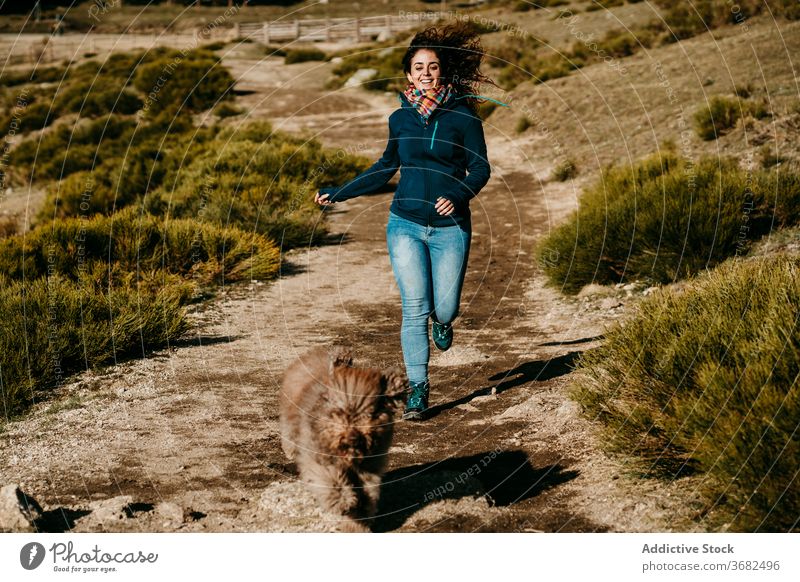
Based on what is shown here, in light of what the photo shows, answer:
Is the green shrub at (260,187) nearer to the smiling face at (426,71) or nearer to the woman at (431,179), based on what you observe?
the woman at (431,179)

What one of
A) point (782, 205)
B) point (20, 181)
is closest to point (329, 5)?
point (20, 181)

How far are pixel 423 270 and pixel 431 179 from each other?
1.83 ft

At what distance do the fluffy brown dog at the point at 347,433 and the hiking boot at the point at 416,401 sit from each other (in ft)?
5.32

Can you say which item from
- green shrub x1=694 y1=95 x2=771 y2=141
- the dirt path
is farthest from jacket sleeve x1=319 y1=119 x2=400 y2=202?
green shrub x1=694 y1=95 x2=771 y2=141

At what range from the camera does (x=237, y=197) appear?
1291cm

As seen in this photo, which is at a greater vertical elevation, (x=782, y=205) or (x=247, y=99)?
Result: (x=247, y=99)

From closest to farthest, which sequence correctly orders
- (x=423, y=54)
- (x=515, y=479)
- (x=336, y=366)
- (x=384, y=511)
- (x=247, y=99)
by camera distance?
1. (x=336, y=366)
2. (x=384, y=511)
3. (x=515, y=479)
4. (x=423, y=54)
5. (x=247, y=99)

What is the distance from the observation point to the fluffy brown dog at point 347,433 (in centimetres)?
314

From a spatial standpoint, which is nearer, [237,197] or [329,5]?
[237,197]

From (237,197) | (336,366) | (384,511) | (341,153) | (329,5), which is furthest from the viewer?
(329,5)

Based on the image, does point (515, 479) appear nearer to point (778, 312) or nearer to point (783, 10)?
point (778, 312)

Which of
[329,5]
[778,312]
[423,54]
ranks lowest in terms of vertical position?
[778,312]

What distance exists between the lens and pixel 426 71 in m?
4.53
